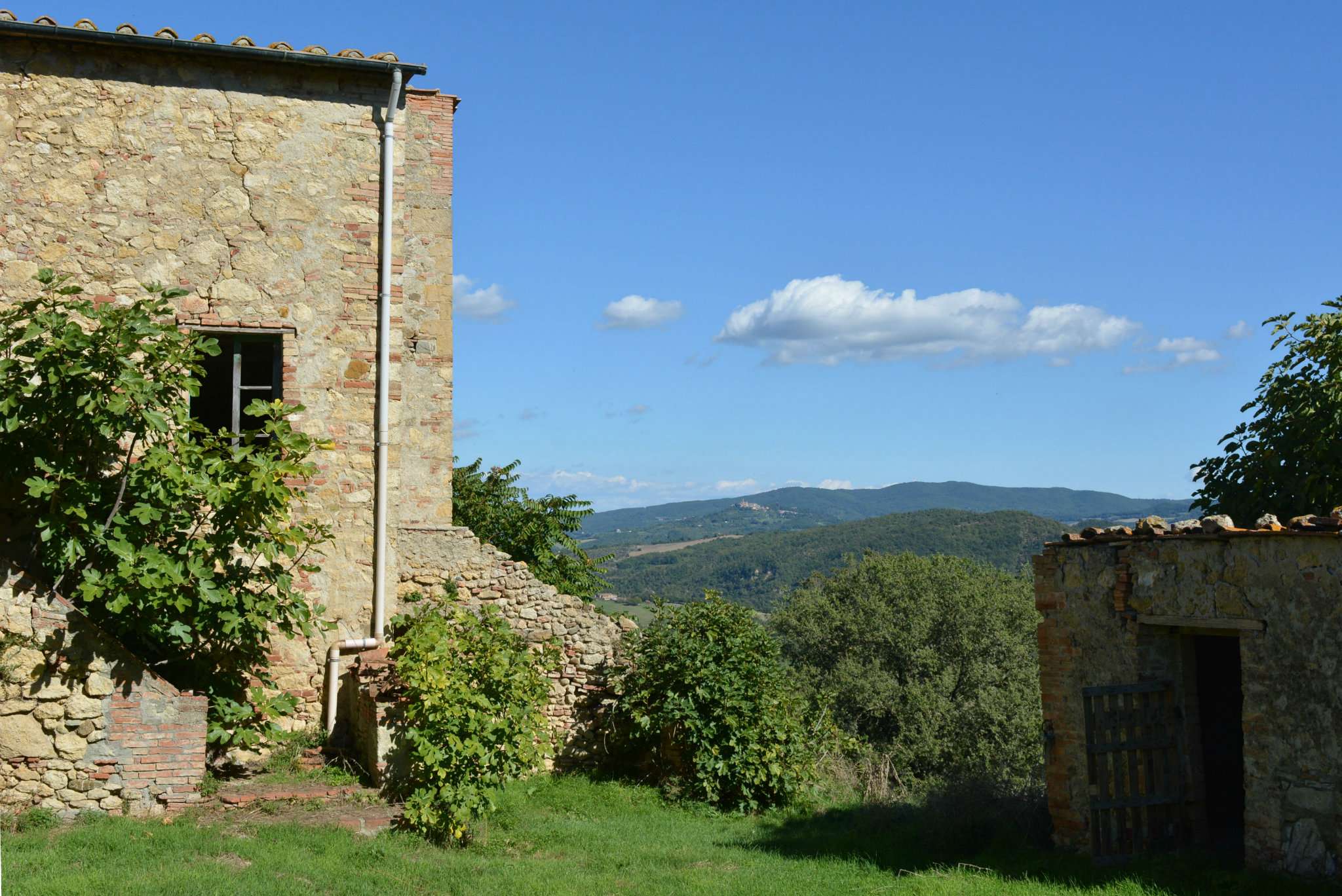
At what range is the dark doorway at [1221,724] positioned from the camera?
32.7 feet

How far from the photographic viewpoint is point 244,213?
Result: 37.3ft

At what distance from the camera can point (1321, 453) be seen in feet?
43.1

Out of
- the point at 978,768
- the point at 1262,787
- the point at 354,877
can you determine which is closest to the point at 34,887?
the point at 354,877

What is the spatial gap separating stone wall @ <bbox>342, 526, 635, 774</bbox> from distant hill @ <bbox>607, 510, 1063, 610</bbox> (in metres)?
47.1

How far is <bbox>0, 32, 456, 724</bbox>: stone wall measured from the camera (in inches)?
428

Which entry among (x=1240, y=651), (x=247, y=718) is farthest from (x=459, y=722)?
(x=1240, y=651)

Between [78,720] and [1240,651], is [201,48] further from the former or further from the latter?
[1240,651]

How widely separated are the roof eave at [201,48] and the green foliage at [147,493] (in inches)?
106

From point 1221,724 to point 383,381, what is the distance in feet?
29.5

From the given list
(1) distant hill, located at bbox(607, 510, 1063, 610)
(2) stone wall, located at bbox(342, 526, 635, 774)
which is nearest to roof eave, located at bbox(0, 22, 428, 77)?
(2) stone wall, located at bbox(342, 526, 635, 774)

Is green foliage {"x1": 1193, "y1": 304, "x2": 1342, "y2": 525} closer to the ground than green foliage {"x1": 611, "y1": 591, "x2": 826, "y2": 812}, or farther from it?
farther from it

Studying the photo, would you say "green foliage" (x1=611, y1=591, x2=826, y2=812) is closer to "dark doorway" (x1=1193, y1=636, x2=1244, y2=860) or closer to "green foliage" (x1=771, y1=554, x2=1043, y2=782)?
"dark doorway" (x1=1193, y1=636, x2=1244, y2=860)

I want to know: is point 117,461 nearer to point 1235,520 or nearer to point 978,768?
point 1235,520

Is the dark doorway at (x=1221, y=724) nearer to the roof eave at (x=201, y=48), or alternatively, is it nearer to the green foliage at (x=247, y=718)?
the green foliage at (x=247, y=718)
